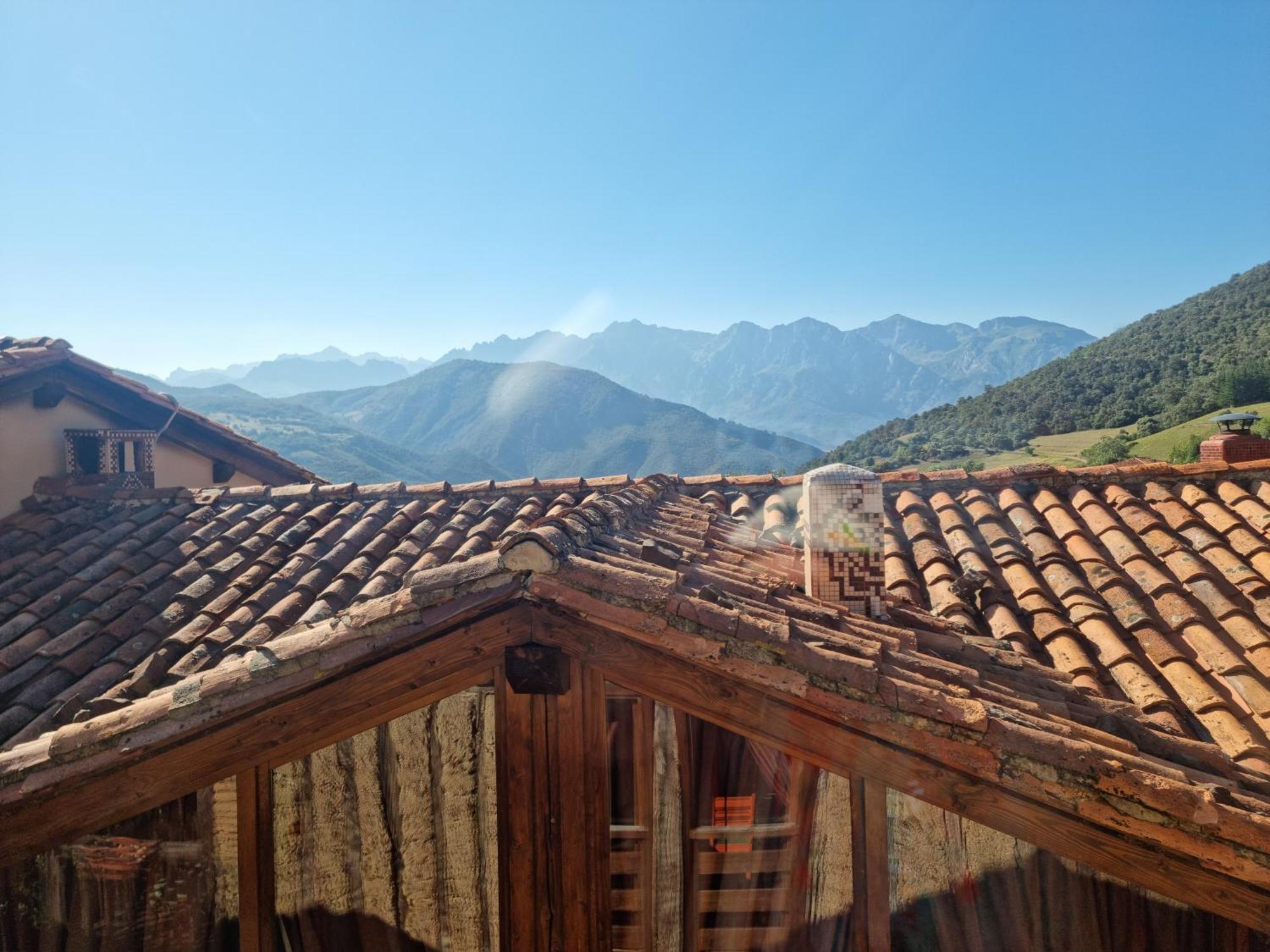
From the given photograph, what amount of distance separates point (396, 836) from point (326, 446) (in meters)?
66.3

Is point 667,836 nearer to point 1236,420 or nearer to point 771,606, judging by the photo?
point 771,606

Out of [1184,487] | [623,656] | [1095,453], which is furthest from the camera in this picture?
[1095,453]

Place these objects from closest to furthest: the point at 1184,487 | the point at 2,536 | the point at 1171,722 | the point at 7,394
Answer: the point at 1171,722 < the point at 1184,487 < the point at 2,536 < the point at 7,394

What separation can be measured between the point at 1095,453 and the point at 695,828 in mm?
29430

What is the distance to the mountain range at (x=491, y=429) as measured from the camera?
A: 217 ft

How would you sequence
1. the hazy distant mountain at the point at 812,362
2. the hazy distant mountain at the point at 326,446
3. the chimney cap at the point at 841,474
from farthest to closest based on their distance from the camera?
the hazy distant mountain at the point at 812,362 < the hazy distant mountain at the point at 326,446 < the chimney cap at the point at 841,474

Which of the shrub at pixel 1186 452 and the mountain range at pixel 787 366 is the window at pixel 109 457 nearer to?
the shrub at pixel 1186 452

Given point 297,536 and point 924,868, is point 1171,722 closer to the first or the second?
point 924,868

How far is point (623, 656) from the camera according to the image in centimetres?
297

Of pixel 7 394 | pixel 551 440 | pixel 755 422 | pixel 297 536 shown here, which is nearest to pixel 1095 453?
pixel 297 536

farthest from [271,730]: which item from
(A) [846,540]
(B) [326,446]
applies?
(B) [326,446]

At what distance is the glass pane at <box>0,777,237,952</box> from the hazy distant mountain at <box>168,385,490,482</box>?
55950 millimetres

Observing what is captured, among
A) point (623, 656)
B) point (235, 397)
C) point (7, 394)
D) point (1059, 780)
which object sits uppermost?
point (235, 397)

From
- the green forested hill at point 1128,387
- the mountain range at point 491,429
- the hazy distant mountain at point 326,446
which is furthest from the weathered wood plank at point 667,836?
the hazy distant mountain at point 326,446
